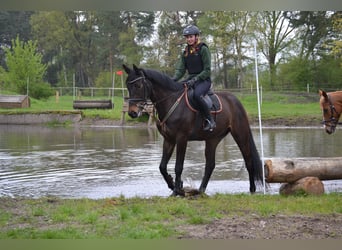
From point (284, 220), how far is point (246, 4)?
2.71 metres

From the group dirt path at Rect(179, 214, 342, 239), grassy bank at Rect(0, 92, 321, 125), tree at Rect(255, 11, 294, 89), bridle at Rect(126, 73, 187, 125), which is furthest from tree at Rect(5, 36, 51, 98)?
dirt path at Rect(179, 214, 342, 239)

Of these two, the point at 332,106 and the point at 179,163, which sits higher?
the point at 332,106

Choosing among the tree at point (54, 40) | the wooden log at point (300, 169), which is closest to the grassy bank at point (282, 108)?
the tree at point (54, 40)

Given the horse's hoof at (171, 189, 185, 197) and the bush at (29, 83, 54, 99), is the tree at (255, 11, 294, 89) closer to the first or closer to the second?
the horse's hoof at (171, 189, 185, 197)

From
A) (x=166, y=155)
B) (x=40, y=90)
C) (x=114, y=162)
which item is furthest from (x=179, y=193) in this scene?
(x=40, y=90)

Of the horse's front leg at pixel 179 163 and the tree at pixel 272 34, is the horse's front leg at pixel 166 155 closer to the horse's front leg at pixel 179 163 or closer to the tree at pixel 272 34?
the horse's front leg at pixel 179 163

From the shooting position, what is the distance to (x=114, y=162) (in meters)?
9.31

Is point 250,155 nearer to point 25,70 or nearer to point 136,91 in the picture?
point 136,91

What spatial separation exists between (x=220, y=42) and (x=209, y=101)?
7.31 meters

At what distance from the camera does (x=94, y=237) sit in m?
4.21

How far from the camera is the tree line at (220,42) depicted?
12.0 meters

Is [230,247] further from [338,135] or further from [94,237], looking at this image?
[338,135]

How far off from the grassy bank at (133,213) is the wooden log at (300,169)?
0.94ft

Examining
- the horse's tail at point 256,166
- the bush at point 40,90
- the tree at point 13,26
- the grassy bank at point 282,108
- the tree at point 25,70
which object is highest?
the tree at point 13,26
